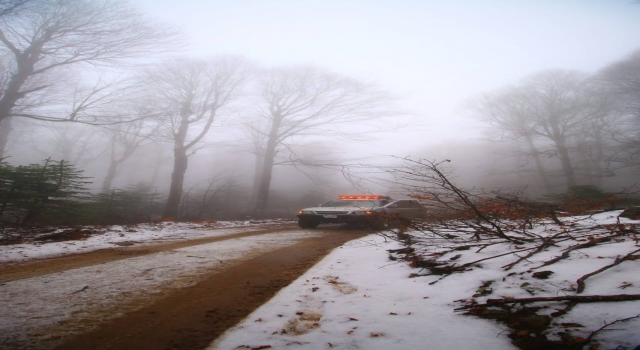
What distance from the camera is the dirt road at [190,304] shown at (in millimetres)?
2121

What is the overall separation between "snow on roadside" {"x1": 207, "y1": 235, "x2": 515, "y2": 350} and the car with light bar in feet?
20.4

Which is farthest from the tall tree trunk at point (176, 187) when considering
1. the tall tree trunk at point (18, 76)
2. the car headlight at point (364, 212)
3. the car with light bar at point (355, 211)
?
the car headlight at point (364, 212)

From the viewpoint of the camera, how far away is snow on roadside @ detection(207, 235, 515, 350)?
190 cm

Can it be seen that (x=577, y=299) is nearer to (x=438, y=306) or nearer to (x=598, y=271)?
(x=598, y=271)

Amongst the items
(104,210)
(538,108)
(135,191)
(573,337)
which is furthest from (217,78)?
(538,108)

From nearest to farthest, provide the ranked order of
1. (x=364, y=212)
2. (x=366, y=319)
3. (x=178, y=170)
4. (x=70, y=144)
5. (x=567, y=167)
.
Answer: (x=366, y=319) → (x=364, y=212) → (x=178, y=170) → (x=567, y=167) → (x=70, y=144)

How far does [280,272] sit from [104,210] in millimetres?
10632

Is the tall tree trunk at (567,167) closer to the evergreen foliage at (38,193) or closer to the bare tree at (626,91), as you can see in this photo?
the bare tree at (626,91)

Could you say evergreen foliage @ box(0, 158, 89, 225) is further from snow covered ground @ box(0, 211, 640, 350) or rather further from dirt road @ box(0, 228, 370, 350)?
snow covered ground @ box(0, 211, 640, 350)

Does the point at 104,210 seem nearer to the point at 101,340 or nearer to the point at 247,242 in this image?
the point at 247,242

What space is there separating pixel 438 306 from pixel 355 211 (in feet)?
24.9

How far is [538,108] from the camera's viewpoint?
789 inches

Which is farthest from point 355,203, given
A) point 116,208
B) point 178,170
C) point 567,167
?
point 567,167

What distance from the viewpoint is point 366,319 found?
2.30m
